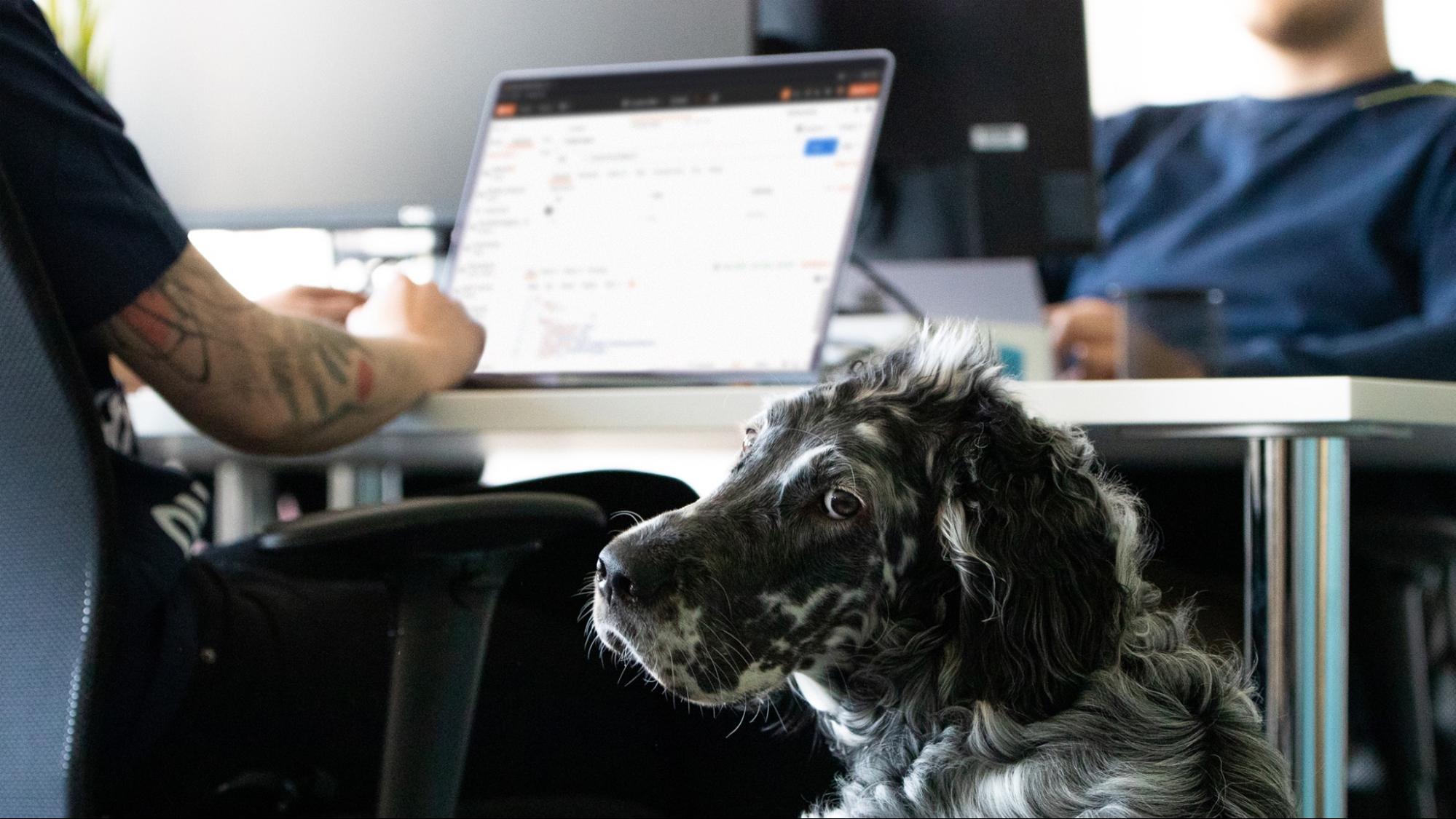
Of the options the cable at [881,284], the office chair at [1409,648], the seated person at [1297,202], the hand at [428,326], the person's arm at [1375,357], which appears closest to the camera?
the hand at [428,326]

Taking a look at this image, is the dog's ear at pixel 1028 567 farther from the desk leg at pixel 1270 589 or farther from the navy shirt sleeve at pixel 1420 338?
the navy shirt sleeve at pixel 1420 338

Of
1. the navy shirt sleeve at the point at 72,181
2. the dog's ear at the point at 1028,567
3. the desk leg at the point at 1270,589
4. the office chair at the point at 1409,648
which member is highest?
the navy shirt sleeve at the point at 72,181

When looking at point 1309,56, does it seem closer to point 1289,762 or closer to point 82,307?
point 1289,762

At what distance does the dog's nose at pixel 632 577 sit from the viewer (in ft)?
2.50

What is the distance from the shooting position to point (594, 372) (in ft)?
4.49

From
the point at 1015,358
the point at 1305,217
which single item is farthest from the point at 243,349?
the point at 1305,217

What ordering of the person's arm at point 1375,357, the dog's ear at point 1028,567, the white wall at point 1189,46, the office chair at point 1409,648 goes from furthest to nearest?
the white wall at point 1189,46, the person's arm at point 1375,357, the office chair at point 1409,648, the dog's ear at point 1028,567

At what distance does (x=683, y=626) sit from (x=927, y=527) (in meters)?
0.17

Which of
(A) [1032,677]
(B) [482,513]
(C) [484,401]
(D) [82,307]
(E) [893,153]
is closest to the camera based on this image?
(A) [1032,677]

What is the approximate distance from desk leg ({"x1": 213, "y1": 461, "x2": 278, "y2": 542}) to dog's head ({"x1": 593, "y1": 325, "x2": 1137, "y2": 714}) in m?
1.20

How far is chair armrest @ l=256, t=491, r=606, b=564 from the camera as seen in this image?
32.5 inches

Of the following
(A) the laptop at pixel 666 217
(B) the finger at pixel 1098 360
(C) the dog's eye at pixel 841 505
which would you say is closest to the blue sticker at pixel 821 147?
(A) the laptop at pixel 666 217

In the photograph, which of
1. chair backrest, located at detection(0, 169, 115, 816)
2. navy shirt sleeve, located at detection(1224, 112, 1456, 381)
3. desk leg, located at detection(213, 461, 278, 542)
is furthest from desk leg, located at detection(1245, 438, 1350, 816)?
desk leg, located at detection(213, 461, 278, 542)

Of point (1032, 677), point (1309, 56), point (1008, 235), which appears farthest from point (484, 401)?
point (1309, 56)
